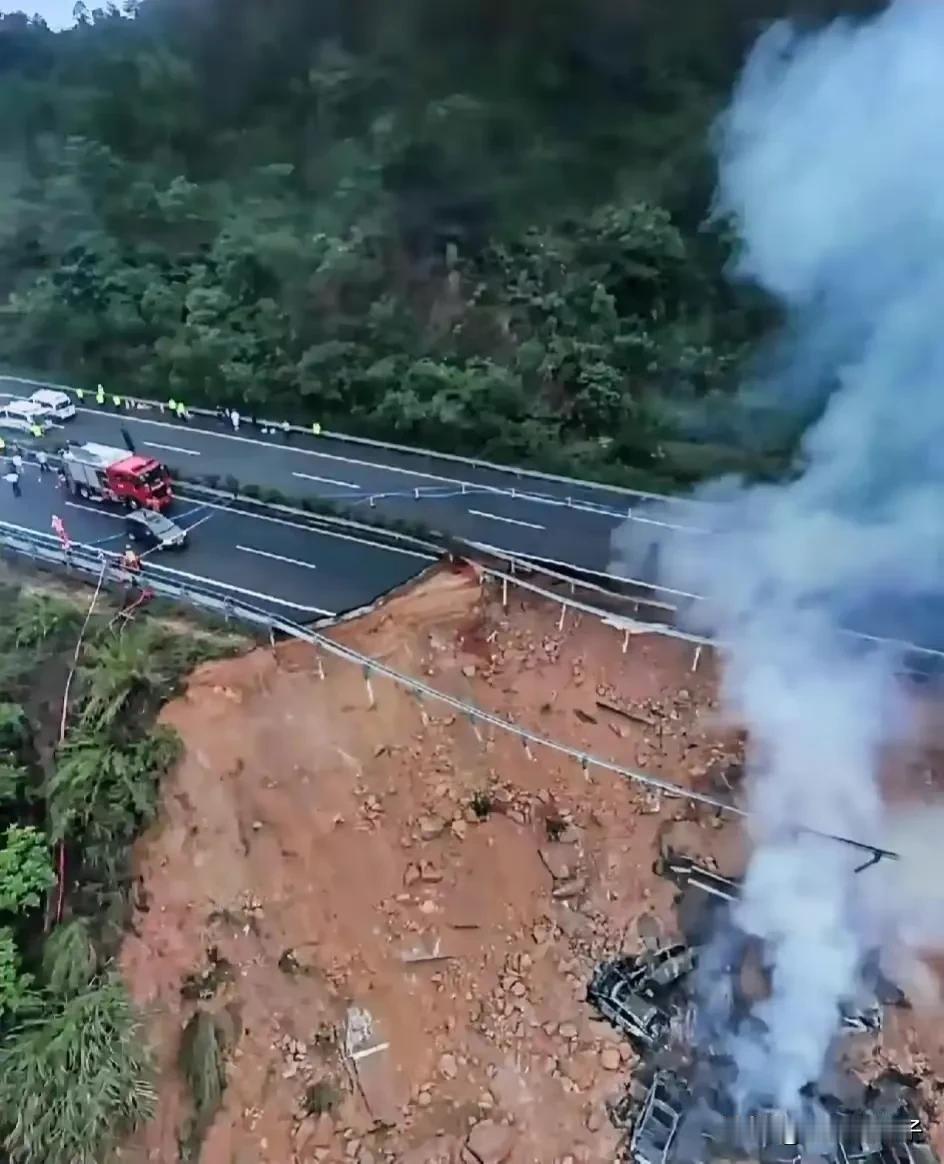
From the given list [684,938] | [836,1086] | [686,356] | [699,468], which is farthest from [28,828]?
[686,356]

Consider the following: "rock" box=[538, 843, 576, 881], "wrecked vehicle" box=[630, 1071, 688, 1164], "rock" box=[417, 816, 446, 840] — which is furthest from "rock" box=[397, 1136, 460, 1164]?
"rock" box=[417, 816, 446, 840]

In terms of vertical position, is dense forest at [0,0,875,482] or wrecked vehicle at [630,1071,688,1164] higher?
dense forest at [0,0,875,482]

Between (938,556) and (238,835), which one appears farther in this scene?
(938,556)

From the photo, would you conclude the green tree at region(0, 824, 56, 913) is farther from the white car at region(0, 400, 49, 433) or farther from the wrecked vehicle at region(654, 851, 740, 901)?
the white car at region(0, 400, 49, 433)

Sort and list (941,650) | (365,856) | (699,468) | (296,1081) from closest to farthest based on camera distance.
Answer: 1. (296,1081)
2. (365,856)
3. (941,650)
4. (699,468)

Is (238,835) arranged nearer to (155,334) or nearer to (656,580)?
(656,580)

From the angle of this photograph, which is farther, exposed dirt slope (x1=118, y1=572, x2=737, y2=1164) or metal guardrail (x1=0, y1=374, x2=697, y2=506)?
metal guardrail (x1=0, y1=374, x2=697, y2=506)
